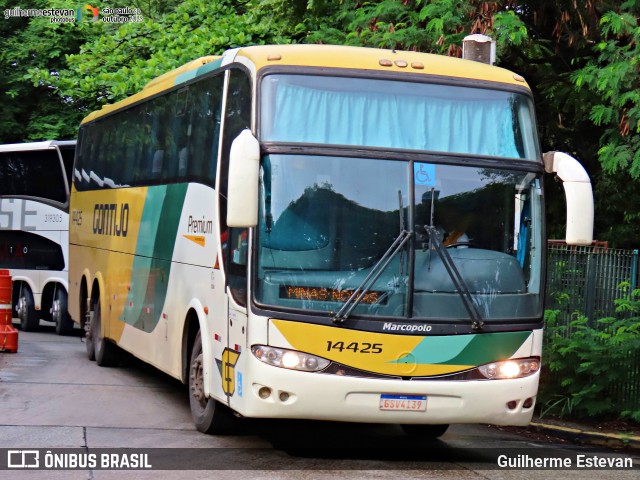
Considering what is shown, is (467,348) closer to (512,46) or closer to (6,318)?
(512,46)

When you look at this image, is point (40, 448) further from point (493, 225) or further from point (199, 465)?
point (493, 225)

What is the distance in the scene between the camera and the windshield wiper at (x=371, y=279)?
30.4 feet

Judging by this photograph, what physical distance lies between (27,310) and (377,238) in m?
17.8

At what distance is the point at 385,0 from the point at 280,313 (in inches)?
339

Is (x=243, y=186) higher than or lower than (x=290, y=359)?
higher

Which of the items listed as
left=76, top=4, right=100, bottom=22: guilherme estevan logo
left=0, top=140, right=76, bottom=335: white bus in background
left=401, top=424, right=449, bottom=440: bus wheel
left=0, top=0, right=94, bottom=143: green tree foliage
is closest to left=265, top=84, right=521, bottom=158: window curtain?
left=401, top=424, right=449, bottom=440: bus wheel

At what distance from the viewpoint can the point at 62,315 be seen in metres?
25.0

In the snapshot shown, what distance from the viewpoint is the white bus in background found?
25.0 metres

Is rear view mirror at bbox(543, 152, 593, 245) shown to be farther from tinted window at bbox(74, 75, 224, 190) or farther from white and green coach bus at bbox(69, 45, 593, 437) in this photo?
tinted window at bbox(74, 75, 224, 190)

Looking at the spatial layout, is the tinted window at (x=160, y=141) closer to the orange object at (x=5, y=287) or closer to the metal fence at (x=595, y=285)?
the orange object at (x=5, y=287)

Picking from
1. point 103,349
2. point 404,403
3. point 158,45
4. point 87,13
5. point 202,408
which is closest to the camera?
point 404,403

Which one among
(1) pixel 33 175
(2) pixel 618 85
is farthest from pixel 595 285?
(1) pixel 33 175

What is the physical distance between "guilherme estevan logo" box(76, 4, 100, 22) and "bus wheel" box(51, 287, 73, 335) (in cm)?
890

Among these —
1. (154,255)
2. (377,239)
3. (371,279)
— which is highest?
(377,239)
